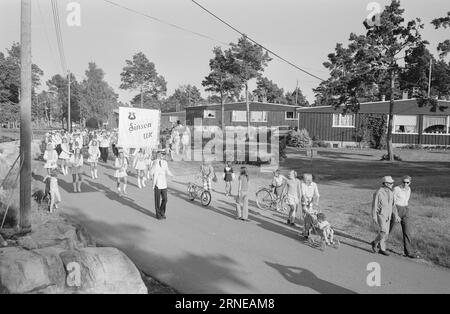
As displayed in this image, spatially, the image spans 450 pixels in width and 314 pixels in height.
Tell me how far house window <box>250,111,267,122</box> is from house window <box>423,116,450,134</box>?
19710 millimetres

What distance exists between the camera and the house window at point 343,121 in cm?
4156

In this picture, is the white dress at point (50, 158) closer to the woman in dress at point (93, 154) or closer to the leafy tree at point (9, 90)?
the woman in dress at point (93, 154)

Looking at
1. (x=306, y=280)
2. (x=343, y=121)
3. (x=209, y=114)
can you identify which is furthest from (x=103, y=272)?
(x=209, y=114)

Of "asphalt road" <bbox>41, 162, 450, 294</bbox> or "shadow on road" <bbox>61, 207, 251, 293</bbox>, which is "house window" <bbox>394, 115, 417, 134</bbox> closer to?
"asphalt road" <bbox>41, 162, 450, 294</bbox>

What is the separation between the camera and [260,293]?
6523 millimetres

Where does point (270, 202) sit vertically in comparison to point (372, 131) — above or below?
below

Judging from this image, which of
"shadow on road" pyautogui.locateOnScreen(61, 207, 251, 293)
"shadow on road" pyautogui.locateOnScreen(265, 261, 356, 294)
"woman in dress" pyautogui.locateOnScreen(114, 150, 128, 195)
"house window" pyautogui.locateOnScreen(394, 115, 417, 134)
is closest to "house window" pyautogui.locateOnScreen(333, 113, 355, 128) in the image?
"house window" pyautogui.locateOnScreen(394, 115, 417, 134)

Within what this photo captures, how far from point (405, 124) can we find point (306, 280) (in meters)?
38.8

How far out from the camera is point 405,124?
136 ft

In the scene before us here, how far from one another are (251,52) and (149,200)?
33145 mm

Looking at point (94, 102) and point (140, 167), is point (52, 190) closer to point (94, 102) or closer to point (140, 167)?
point (140, 167)

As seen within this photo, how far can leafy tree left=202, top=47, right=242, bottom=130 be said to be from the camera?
4534cm

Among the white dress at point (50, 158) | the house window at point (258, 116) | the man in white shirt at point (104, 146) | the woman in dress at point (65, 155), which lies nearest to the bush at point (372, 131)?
the house window at point (258, 116)
